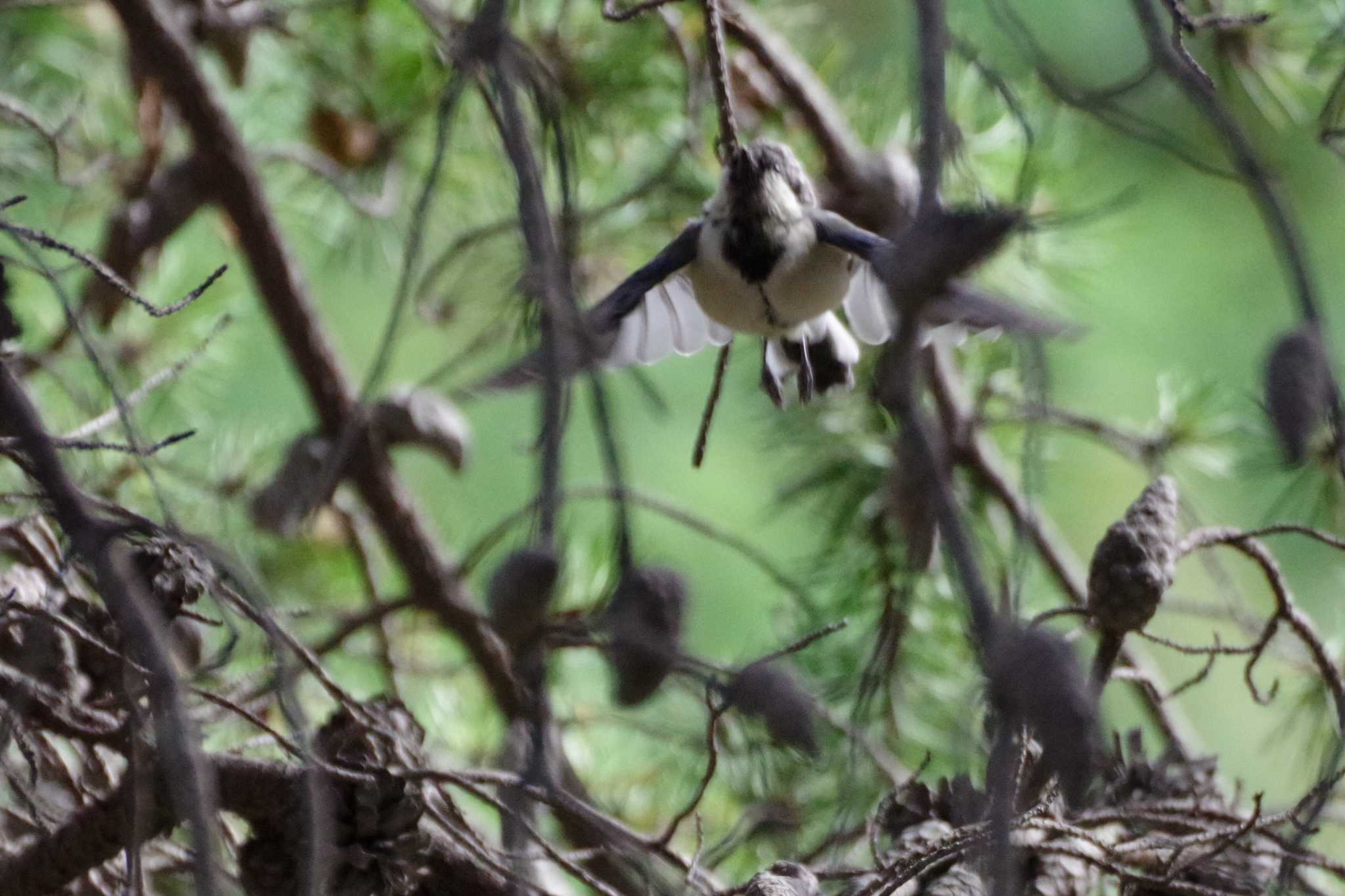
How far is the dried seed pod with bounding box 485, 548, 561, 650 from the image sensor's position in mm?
286

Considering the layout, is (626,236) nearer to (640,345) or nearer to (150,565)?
(640,345)

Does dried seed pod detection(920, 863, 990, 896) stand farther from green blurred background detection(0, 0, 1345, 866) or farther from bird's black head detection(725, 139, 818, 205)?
bird's black head detection(725, 139, 818, 205)

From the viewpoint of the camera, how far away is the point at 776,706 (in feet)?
1.03

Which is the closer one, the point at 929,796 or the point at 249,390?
the point at 929,796

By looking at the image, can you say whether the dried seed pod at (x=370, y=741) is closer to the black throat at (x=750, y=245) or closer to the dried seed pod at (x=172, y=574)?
the dried seed pod at (x=172, y=574)

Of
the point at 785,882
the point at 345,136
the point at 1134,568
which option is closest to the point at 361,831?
the point at 785,882

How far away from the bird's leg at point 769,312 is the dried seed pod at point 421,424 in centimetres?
33

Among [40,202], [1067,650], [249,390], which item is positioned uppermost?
[249,390]

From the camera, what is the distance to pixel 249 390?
6.34ft

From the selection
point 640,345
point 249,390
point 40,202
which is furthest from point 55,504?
point 249,390

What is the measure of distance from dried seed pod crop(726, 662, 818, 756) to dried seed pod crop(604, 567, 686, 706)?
2cm

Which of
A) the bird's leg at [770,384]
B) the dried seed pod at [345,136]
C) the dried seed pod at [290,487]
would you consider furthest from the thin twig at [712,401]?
the dried seed pod at [345,136]

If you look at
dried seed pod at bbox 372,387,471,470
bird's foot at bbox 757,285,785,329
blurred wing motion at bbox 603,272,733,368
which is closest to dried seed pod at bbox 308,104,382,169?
dried seed pod at bbox 372,387,471,470

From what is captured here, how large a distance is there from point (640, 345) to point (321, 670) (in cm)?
28
